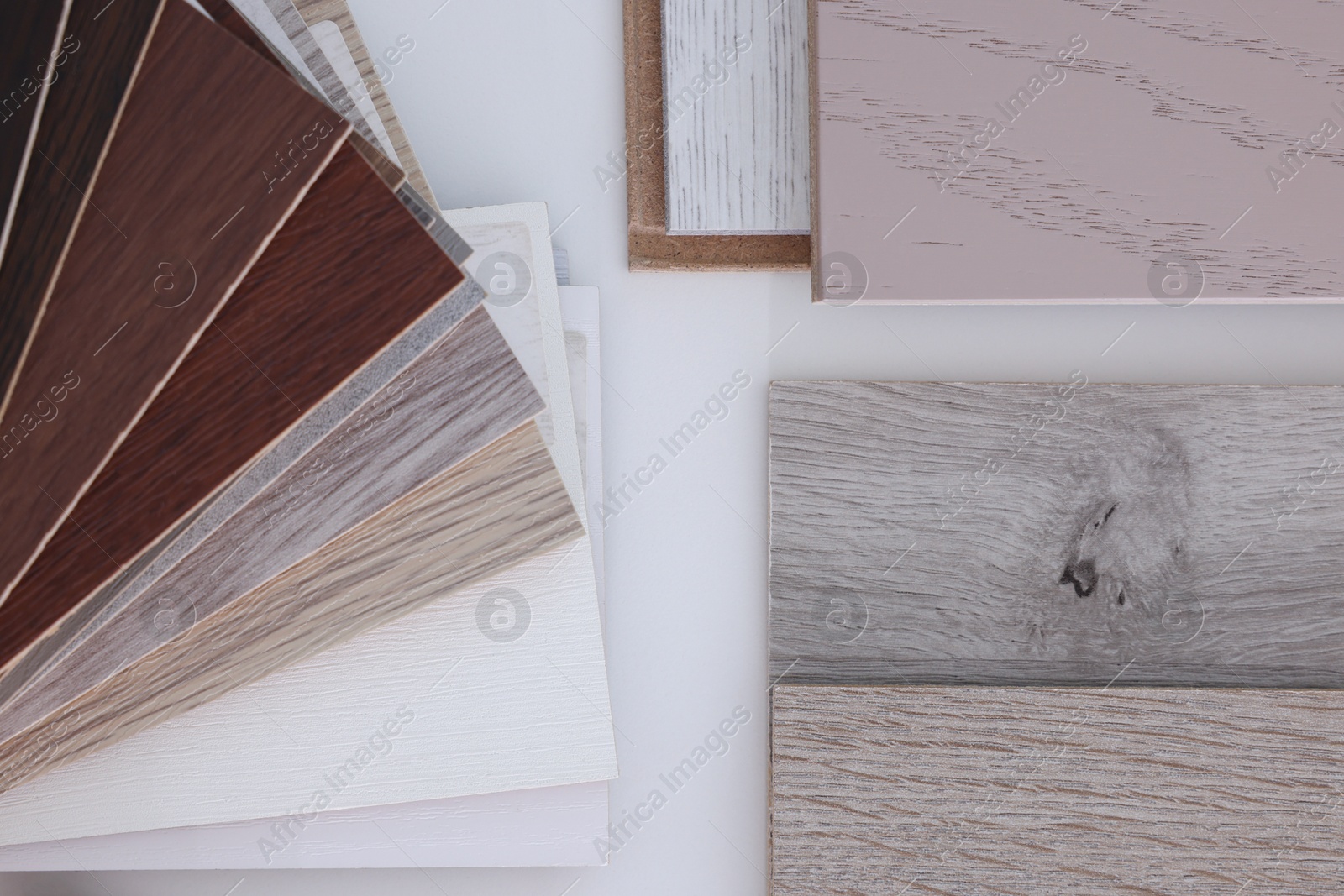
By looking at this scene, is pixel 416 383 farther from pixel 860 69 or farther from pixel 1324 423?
pixel 1324 423

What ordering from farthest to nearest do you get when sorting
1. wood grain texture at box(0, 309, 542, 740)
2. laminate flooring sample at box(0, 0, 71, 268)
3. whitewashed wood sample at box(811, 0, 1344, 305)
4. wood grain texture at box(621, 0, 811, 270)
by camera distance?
wood grain texture at box(621, 0, 811, 270), whitewashed wood sample at box(811, 0, 1344, 305), wood grain texture at box(0, 309, 542, 740), laminate flooring sample at box(0, 0, 71, 268)

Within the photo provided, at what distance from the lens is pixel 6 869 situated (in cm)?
112

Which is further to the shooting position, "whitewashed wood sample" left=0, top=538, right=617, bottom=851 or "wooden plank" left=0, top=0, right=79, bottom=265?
"whitewashed wood sample" left=0, top=538, right=617, bottom=851

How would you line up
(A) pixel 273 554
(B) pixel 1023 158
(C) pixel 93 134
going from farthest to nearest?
(B) pixel 1023 158, (A) pixel 273 554, (C) pixel 93 134

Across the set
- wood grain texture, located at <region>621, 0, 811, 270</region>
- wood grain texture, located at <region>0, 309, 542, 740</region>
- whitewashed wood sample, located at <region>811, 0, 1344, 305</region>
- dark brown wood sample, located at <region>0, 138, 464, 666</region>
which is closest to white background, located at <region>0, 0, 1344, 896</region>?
wood grain texture, located at <region>621, 0, 811, 270</region>

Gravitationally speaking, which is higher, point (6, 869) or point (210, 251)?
point (210, 251)

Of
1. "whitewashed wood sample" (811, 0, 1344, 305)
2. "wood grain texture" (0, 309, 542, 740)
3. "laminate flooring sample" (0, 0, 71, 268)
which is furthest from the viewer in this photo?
"whitewashed wood sample" (811, 0, 1344, 305)

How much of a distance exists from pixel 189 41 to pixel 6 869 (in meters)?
1.03

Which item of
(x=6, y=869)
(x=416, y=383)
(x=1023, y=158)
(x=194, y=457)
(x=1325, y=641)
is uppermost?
(x=1023, y=158)

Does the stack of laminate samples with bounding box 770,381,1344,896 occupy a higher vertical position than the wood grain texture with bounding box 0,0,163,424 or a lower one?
lower

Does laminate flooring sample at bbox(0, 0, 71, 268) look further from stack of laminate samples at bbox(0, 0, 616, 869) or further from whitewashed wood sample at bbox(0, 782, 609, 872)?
whitewashed wood sample at bbox(0, 782, 609, 872)

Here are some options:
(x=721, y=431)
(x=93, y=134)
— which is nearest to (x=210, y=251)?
(x=93, y=134)

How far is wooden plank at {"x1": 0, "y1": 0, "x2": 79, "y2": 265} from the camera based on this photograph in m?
0.77

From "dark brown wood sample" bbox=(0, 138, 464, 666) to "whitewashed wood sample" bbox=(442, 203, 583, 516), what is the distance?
299mm
